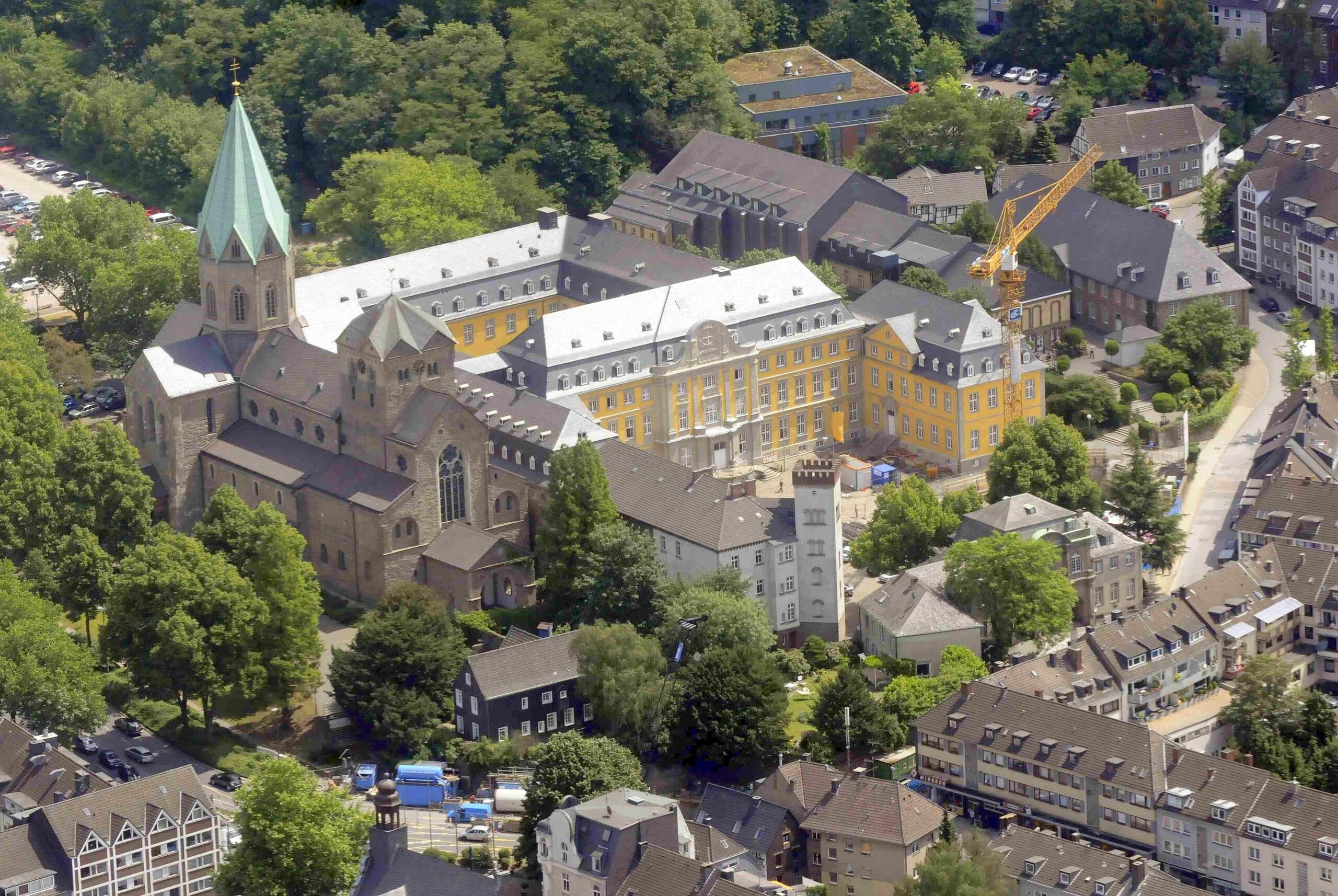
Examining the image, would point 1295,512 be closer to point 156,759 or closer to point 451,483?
point 451,483

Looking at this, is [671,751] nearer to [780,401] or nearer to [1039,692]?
[1039,692]

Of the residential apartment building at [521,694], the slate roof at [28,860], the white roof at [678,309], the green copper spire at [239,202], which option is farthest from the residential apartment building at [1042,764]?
the green copper spire at [239,202]

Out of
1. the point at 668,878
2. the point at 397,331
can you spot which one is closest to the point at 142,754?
the point at 397,331

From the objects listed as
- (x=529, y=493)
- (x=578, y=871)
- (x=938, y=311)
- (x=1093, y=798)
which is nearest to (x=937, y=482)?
(x=938, y=311)

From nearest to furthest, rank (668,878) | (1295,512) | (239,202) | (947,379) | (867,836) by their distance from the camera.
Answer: (668,878) → (867,836) → (1295,512) → (239,202) → (947,379)

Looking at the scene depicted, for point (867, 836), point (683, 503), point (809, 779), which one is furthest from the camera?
point (683, 503)

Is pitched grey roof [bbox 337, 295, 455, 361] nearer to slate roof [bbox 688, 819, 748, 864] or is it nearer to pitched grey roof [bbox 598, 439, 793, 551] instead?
pitched grey roof [bbox 598, 439, 793, 551]
